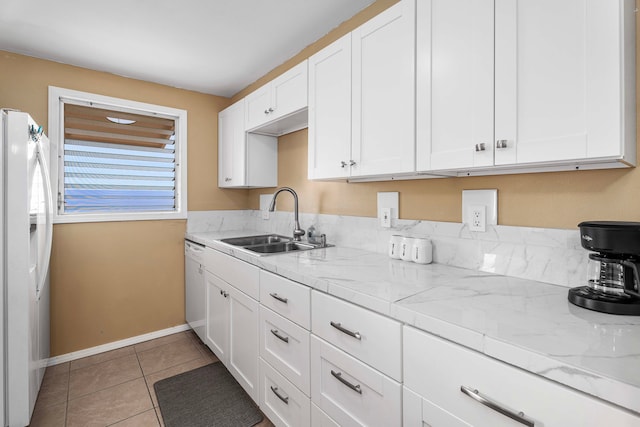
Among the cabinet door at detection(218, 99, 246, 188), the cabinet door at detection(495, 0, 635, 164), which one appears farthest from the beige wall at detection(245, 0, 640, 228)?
the cabinet door at detection(218, 99, 246, 188)

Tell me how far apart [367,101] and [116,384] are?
8.09ft

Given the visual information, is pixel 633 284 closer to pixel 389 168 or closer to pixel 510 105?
pixel 510 105

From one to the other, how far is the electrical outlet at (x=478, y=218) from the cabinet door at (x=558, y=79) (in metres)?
0.38

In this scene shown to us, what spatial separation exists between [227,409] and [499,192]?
1.92 meters

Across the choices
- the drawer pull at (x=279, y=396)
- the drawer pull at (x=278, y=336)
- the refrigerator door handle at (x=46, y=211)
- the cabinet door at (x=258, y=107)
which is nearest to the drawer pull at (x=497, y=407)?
the drawer pull at (x=278, y=336)

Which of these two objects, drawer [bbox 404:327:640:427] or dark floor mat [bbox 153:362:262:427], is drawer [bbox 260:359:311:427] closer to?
→ dark floor mat [bbox 153:362:262:427]

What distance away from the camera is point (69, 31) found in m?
2.07

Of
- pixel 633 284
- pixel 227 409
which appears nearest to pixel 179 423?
pixel 227 409

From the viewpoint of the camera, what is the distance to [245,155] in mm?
2764

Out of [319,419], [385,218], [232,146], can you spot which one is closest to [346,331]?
[319,419]

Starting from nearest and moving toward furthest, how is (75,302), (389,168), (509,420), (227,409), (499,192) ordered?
(509,420) → (499,192) → (389,168) → (227,409) → (75,302)

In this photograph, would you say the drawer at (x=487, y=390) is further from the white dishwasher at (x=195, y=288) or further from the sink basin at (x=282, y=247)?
the white dishwasher at (x=195, y=288)

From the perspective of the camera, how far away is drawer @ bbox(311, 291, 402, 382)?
99 centimetres

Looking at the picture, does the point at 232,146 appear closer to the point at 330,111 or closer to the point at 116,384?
the point at 330,111
